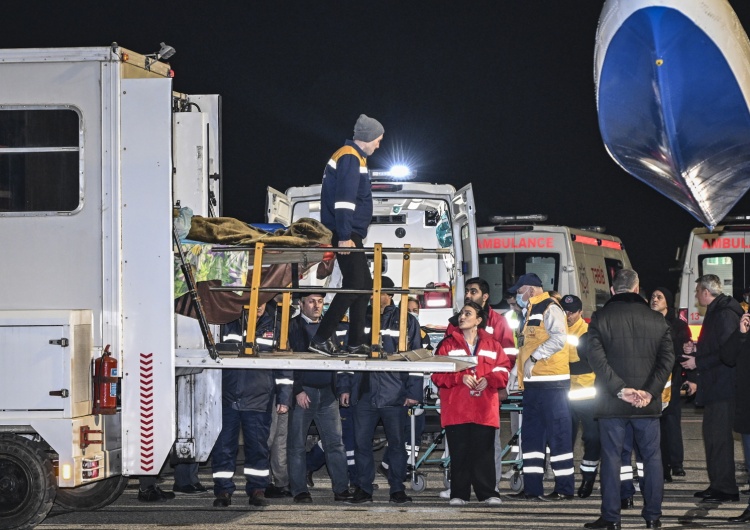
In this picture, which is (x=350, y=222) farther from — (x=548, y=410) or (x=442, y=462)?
(x=442, y=462)

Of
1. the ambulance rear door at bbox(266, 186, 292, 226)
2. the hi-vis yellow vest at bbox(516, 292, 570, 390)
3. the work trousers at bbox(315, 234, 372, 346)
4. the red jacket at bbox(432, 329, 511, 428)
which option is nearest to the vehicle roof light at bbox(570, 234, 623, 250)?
the ambulance rear door at bbox(266, 186, 292, 226)

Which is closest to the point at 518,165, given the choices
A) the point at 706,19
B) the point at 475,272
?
the point at 475,272

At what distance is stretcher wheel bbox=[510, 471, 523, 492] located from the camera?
11727 mm

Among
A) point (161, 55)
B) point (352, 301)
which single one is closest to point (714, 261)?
point (352, 301)

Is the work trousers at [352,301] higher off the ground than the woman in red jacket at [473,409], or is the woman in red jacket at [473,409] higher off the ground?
the work trousers at [352,301]

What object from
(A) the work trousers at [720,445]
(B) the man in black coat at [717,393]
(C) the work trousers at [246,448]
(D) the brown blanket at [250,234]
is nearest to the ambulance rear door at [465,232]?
(B) the man in black coat at [717,393]

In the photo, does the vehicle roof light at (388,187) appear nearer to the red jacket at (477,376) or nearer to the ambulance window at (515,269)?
the red jacket at (477,376)

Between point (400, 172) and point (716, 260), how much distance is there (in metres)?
8.72

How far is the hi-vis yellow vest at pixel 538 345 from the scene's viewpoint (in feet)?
37.1

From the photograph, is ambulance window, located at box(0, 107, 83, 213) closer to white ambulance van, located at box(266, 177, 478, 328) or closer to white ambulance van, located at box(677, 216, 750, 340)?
white ambulance van, located at box(266, 177, 478, 328)

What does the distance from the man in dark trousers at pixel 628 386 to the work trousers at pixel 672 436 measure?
2865 millimetres

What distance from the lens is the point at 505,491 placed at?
11.9 m

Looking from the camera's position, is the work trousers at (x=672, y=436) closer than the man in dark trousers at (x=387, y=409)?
No

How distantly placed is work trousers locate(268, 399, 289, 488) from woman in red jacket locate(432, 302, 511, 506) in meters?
1.55
